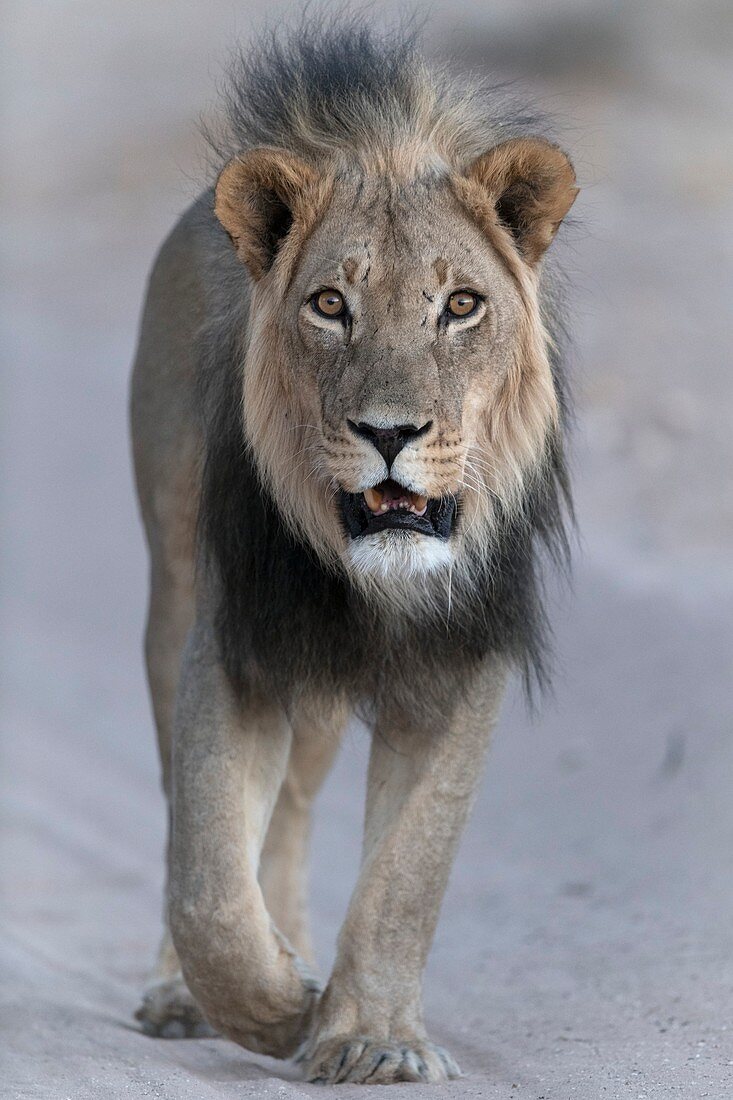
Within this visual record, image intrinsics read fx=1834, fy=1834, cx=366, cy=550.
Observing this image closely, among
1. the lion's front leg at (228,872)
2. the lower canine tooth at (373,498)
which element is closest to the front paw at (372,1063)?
the lion's front leg at (228,872)

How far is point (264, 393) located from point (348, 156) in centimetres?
46

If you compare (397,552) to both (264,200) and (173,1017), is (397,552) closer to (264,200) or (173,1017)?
(264,200)

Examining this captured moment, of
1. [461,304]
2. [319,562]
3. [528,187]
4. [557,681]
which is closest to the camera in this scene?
[461,304]

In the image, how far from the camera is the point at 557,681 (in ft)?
23.7

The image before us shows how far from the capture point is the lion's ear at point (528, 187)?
3.26 metres

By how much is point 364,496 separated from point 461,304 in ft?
1.26

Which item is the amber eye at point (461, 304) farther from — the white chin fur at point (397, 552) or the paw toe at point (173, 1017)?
the paw toe at point (173, 1017)

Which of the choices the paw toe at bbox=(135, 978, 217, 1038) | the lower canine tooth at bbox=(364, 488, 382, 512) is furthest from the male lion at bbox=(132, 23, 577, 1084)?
the paw toe at bbox=(135, 978, 217, 1038)

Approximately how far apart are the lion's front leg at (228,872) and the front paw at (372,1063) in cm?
10

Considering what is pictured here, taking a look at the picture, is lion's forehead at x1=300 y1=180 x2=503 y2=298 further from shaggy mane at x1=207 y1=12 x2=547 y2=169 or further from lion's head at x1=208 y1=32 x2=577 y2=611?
shaggy mane at x1=207 y1=12 x2=547 y2=169

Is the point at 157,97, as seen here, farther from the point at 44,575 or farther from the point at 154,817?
the point at 154,817

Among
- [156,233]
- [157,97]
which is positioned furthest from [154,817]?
[157,97]

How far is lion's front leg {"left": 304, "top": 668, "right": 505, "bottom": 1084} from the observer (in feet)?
10.8

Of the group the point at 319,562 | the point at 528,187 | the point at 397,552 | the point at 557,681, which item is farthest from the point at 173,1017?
the point at 557,681
